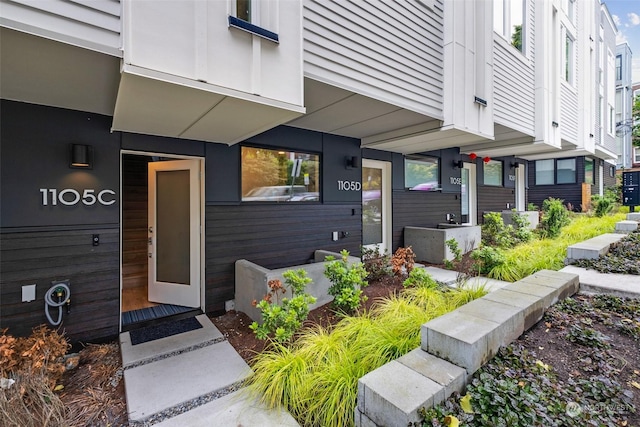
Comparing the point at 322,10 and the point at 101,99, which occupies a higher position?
the point at 322,10

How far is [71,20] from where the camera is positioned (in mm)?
2066

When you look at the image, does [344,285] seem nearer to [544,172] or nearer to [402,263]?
[402,263]

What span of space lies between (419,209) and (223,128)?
5229 mm

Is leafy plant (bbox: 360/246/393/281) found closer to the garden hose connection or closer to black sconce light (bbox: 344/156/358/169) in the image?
black sconce light (bbox: 344/156/358/169)

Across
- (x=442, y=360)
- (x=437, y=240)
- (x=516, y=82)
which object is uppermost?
(x=516, y=82)

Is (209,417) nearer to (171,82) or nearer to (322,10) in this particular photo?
(171,82)

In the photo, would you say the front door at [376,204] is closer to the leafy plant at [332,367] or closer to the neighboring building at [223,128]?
the neighboring building at [223,128]

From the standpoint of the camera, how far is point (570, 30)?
9.47 meters

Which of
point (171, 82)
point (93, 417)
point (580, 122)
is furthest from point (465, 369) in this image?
point (580, 122)

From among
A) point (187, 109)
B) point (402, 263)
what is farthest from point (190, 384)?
point (402, 263)

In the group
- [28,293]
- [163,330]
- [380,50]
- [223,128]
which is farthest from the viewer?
[380,50]

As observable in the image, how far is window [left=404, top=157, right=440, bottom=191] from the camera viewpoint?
719cm

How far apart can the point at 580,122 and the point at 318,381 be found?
39.6 ft

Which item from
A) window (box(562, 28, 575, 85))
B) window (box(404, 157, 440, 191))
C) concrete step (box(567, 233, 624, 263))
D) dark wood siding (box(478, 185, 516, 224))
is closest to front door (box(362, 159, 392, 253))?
window (box(404, 157, 440, 191))
